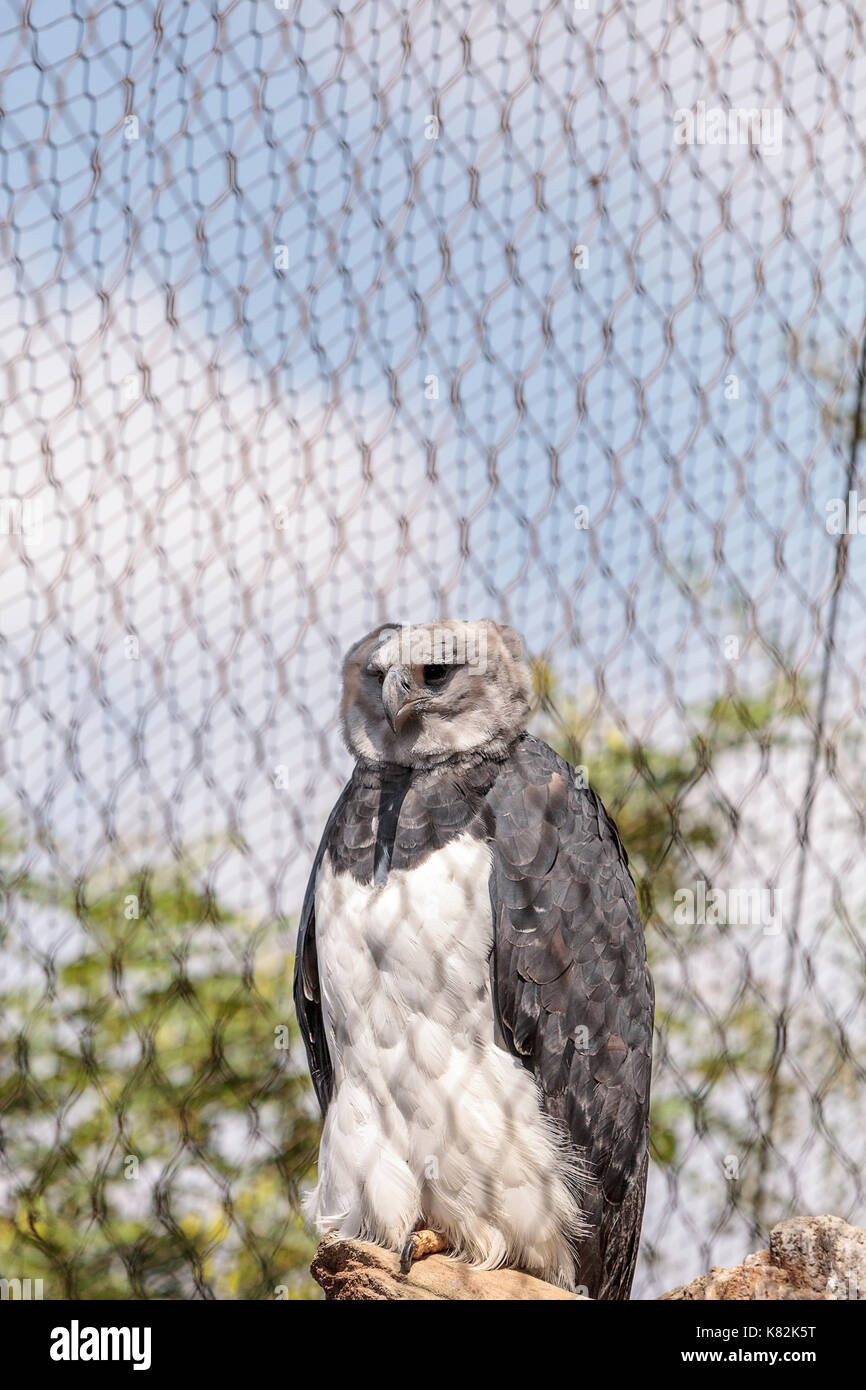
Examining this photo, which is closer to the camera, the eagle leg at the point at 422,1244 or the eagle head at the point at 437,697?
the eagle leg at the point at 422,1244

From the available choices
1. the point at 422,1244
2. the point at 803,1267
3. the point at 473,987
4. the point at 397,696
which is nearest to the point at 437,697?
the point at 397,696

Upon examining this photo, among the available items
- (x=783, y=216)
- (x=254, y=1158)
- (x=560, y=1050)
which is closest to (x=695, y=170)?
(x=783, y=216)

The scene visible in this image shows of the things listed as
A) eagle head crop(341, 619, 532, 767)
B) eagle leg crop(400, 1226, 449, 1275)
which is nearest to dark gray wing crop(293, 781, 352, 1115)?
eagle head crop(341, 619, 532, 767)

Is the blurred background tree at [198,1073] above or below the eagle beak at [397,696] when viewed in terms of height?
below

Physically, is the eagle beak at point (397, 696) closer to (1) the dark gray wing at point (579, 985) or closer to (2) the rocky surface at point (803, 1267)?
(1) the dark gray wing at point (579, 985)

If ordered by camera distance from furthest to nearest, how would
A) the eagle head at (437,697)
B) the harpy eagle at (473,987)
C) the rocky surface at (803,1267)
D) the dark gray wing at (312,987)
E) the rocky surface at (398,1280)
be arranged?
the dark gray wing at (312,987) < the eagle head at (437,697) < the harpy eagle at (473,987) < the rocky surface at (398,1280) < the rocky surface at (803,1267)

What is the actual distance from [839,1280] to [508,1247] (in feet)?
1.65

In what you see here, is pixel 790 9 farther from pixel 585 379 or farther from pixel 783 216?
pixel 585 379

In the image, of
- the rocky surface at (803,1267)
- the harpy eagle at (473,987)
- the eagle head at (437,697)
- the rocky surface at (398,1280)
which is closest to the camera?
the rocky surface at (803,1267)

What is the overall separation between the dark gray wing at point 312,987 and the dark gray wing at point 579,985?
33 centimetres

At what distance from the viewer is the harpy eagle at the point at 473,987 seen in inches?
68.7

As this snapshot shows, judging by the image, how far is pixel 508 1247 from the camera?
1764 millimetres

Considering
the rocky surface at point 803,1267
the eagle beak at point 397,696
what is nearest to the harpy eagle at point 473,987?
the eagle beak at point 397,696

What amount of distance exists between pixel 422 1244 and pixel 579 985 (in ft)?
1.54
